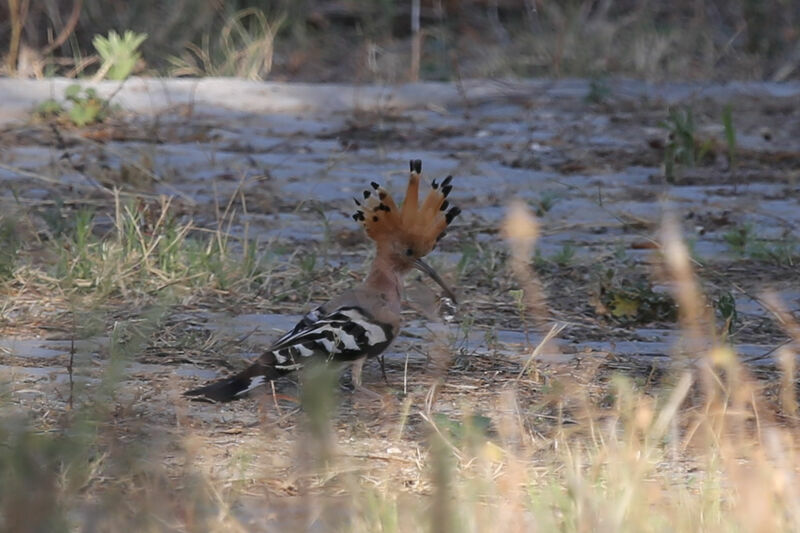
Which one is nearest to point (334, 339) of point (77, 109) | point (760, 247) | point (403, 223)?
point (403, 223)

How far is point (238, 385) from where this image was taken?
2.87 metres

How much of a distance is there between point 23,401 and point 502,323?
1432 mm

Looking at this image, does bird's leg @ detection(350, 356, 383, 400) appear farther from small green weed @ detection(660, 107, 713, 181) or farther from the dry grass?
small green weed @ detection(660, 107, 713, 181)

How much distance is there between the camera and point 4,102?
6477mm

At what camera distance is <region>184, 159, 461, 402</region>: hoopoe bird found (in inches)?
114

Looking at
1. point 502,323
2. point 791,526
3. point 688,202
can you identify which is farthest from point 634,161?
point 791,526

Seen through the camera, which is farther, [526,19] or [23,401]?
[526,19]

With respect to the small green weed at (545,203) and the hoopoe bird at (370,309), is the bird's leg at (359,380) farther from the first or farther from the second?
the small green weed at (545,203)

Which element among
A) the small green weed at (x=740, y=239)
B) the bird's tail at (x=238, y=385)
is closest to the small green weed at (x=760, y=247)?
the small green weed at (x=740, y=239)

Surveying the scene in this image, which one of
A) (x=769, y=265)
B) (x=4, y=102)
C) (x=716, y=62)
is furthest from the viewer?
(x=716, y=62)

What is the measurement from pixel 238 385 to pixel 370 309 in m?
0.39

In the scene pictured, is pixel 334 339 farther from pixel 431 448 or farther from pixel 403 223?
pixel 431 448

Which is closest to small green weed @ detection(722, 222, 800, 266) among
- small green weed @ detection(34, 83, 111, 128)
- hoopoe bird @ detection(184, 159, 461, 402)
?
hoopoe bird @ detection(184, 159, 461, 402)

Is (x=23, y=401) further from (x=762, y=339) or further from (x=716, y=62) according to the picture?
(x=716, y=62)
